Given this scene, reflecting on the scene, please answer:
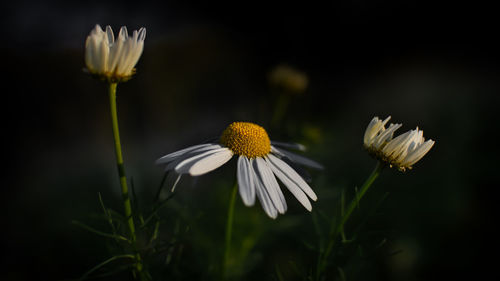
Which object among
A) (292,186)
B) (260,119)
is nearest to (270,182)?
(292,186)

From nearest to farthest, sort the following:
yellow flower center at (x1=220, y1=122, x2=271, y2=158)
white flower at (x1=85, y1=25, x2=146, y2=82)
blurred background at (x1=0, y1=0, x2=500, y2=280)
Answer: white flower at (x1=85, y1=25, x2=146, y2=82) → yellow flower center at (x1=220, y1=122, x2=271, y2=158) → blurred background at (x1=0, y1=0, x2=500, y2=280)

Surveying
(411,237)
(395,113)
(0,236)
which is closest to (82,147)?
(0,236)

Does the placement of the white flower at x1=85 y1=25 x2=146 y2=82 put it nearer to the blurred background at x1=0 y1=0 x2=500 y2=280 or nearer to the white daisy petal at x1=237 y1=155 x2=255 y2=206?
the white daisy petal at x1=237 y1=155 x2=255 y2=206

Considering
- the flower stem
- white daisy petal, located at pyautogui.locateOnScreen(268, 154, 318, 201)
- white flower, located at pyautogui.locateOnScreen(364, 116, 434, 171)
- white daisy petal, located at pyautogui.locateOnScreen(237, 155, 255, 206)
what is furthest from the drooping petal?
the flower stem

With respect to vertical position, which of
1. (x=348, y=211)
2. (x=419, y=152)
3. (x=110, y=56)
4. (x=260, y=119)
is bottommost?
(x=260, y=119)

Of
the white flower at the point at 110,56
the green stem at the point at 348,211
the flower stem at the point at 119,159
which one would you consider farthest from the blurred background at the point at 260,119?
the white flower at the point at 110,56

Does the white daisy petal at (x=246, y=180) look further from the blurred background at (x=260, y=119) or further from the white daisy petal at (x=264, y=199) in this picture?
the blurred background at (x=260, y=119)

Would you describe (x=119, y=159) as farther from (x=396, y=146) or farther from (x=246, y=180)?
(x=396, y=146)
